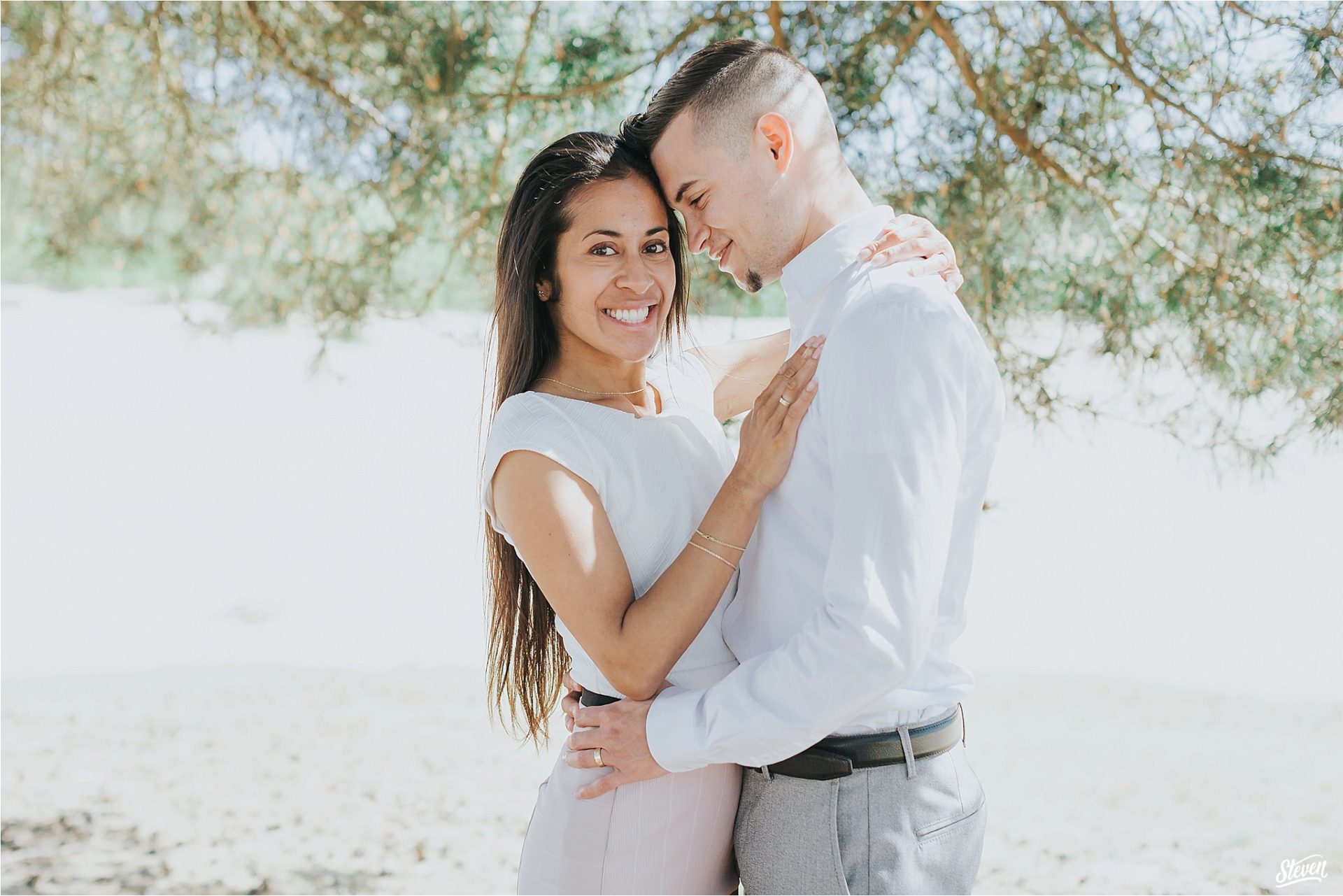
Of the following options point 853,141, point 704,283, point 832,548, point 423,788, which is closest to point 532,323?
point 832,548

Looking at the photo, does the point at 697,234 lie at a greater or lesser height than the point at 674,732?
greater

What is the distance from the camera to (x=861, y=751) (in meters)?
1.54

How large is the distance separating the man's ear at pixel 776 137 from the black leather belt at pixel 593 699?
0.84 m

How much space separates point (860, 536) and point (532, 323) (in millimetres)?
753

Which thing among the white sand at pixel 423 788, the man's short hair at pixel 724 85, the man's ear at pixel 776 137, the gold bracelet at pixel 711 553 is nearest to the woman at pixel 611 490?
the gold bracelet at pixel 711 553

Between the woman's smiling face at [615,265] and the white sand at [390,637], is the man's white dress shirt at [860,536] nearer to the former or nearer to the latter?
the woman's smiling face at [615,265]

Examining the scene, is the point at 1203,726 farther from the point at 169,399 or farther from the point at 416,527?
the point at 169,399

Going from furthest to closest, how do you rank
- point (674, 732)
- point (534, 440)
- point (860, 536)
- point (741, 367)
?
point (741, 367) → point (534, 440) → point (674, 732) → point (860, 536)

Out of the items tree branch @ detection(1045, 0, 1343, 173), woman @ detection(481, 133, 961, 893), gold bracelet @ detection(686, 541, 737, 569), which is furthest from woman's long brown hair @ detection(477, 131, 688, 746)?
tree branch @ detection(1045, 0, 1343, 173)

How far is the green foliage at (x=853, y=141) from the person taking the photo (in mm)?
3082

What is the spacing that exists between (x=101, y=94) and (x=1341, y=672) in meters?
7.34

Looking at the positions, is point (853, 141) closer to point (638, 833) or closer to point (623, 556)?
point (623, 556)

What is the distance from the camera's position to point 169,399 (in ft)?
41.8

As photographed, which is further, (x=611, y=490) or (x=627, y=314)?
(x=627, y=314)
